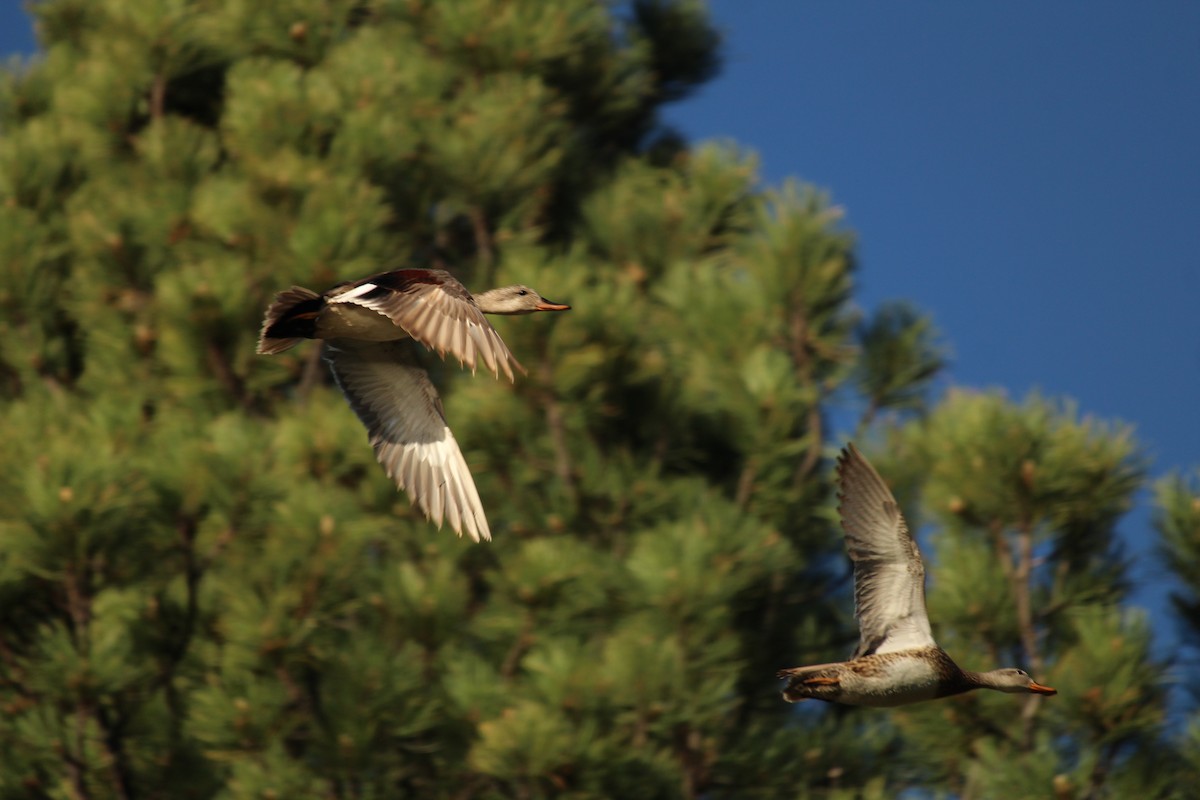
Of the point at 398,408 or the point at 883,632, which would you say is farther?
the point at 398,408

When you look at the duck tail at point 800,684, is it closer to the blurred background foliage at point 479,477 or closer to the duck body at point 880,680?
the duck body at point 880,680

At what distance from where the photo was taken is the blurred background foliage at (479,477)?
20.3ft

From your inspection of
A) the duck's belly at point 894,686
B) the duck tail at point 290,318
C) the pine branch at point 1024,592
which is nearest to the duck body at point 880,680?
the duck's belly at point 894,686

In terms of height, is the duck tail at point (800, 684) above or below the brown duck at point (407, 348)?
below

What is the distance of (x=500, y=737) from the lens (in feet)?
19.7

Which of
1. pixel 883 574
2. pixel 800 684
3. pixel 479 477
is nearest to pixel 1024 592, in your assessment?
pixel 883 574

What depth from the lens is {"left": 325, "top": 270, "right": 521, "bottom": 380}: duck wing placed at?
4.79 metres

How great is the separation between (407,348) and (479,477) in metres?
1.14

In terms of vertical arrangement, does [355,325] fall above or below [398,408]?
above

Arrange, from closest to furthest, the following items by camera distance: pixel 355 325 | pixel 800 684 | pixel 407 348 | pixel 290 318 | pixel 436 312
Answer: pixel 436 312 → pixel 800 684 → pixel 290 318 → pixel 355 325 → pixel 407 348

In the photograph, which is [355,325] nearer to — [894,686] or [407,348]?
[407,348]

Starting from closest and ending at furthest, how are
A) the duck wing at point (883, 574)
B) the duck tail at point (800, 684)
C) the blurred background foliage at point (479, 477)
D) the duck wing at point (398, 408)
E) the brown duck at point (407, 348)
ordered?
the brown duck at point (407, 348)
the duck tail at point (800, 684)
the duck wing at point (883, 574)
the duck wing at point (398, 408)
the blurred background foliage at point (479, 477)

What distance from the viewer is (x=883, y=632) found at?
528 centimetres

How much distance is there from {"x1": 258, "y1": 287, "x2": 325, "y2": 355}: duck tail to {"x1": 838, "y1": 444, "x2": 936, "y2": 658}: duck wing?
1.64 meters
